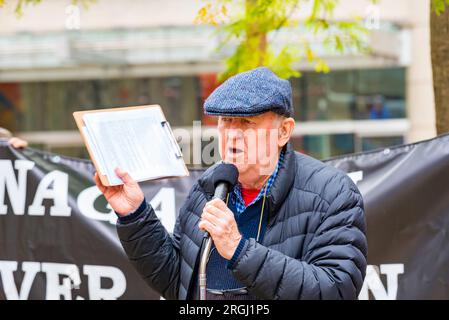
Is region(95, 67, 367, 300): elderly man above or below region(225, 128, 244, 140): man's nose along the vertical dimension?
below

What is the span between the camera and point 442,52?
580 centimetres

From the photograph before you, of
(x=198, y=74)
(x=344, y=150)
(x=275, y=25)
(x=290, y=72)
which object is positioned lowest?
(x=344, y=150)

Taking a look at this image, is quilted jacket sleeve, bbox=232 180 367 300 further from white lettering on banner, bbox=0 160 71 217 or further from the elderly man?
white lettering on banner, bbox=0 160 71 217

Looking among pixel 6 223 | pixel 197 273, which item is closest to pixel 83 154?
pixel 6 223

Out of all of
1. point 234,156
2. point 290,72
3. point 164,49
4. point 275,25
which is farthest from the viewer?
point 164,49

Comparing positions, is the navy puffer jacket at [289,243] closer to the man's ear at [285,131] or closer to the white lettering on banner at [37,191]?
the man's ear at [285,131]

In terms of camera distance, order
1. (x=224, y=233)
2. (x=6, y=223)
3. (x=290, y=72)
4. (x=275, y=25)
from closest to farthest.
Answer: (x=224, y=233) < (x=6, y=223) < (x=275, y=25) < (x=290, y=72)

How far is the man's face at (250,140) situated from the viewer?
3.27 metres

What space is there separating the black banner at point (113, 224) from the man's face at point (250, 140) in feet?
5.87

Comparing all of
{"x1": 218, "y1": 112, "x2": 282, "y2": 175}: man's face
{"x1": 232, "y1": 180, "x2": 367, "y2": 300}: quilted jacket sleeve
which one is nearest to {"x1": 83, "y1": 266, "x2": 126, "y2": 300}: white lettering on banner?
{"x1": 218, "y1": 112, "x2": 282, "y2": 175}: man's face

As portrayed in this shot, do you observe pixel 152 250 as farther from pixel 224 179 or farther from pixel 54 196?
pixel 54 196

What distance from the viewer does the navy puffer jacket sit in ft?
9.99
